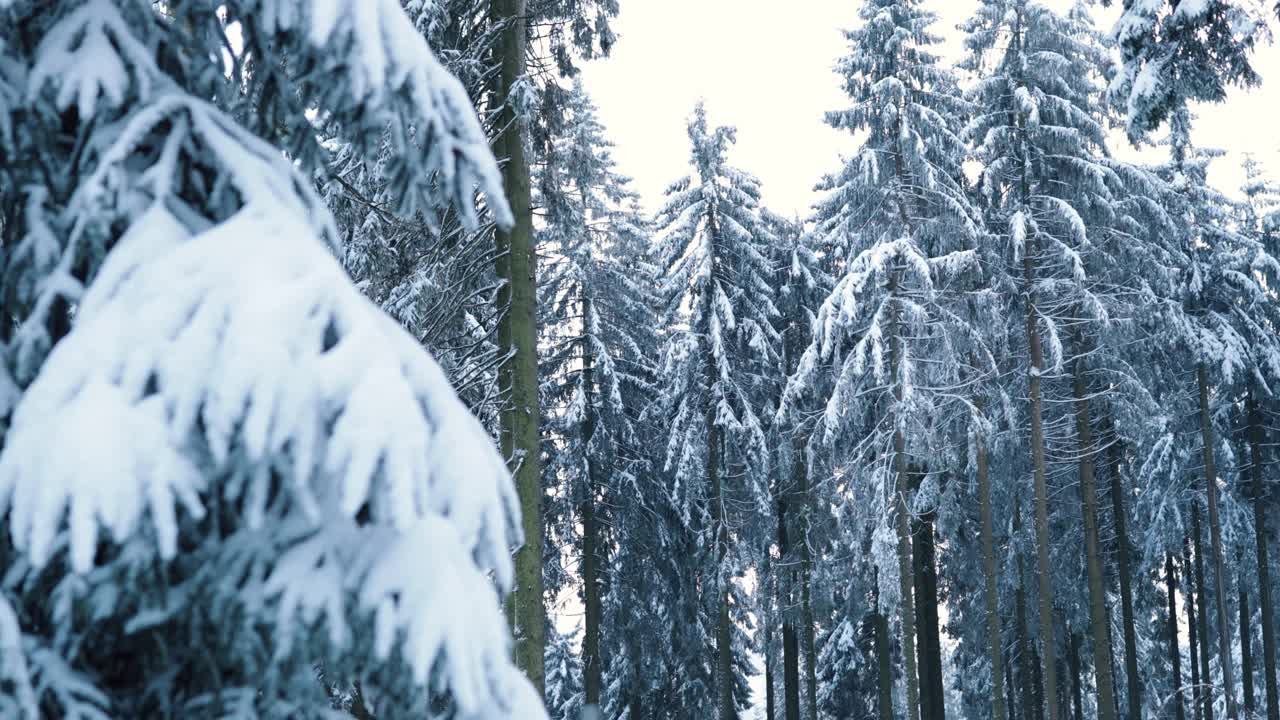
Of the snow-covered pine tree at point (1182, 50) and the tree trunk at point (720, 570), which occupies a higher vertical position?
the snow-covered pine tree at point (1182, 50)

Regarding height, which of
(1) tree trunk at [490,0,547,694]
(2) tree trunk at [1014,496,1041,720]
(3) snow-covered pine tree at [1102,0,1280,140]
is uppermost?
(3) snow-covered pine tree at [1102,0,1280,140]

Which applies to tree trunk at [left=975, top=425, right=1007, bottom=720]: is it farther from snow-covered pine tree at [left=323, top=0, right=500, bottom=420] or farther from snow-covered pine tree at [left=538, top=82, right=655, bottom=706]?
snow-covered pine tree at [left=323, top=0, right=500, bottom=420]

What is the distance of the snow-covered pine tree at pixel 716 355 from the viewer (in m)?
22.0

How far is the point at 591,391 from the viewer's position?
22.3m

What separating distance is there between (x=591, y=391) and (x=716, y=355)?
9.40ft

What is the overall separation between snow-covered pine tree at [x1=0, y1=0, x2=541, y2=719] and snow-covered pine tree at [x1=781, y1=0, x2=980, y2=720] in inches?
624

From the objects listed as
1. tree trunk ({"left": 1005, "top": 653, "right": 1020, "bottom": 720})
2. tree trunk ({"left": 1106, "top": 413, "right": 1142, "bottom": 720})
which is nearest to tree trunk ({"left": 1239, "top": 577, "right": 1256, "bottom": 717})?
tree trunk ({"left": 1106, "top": 413, "right": 1142, "bottom": 720})

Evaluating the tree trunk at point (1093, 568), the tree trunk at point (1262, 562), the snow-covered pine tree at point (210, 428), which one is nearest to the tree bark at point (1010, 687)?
the tree trunk at point (1262, 562)

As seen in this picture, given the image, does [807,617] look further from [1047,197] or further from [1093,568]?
[1047,197]

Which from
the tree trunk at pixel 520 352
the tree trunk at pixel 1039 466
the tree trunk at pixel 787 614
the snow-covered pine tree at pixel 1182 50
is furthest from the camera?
the tree trunk at pixel 787 614

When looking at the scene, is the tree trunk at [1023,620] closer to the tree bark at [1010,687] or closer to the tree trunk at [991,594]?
the tree bark at [1010,687]

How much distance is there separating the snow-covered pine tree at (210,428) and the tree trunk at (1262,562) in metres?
27.0

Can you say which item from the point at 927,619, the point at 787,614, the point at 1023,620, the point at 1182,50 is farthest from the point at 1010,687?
the point at 1182,50

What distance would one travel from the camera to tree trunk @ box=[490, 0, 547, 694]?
26.1 feet
